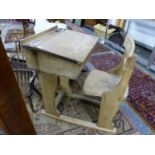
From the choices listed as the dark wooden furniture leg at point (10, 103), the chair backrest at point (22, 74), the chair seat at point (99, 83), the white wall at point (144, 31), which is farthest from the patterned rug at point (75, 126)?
the white wall at point (144, 31)

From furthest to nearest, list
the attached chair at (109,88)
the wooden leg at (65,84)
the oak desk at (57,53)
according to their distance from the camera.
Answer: the wooden leg at (65,84), the attached chair at (109,88), the oak desk at (57,53)

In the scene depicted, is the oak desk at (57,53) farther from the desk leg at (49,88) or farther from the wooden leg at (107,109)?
the wooden leg at (107,109)

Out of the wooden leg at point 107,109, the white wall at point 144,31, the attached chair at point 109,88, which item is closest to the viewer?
the attached chair at point 109,88

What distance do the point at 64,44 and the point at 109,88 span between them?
53cm

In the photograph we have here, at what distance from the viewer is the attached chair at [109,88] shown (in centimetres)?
104

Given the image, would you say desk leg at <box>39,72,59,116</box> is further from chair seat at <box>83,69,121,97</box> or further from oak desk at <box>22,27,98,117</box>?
chair seat at <box>83,69,121,97</box>

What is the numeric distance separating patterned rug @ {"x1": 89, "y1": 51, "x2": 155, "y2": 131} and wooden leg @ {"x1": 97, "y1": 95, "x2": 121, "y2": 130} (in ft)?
1.57

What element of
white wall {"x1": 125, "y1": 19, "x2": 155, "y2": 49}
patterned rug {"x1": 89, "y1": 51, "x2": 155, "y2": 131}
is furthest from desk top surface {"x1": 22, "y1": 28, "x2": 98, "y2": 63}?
white wall {"x1": 125, "y1": 19, "x2": 155, "y2": 49}

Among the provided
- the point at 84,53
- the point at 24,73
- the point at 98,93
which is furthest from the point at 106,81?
the point at 24,73

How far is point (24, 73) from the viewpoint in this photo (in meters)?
1.48

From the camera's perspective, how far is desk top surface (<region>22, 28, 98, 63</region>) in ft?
3.03

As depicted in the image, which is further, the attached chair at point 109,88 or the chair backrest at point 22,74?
the chair backrest at point 22,74
